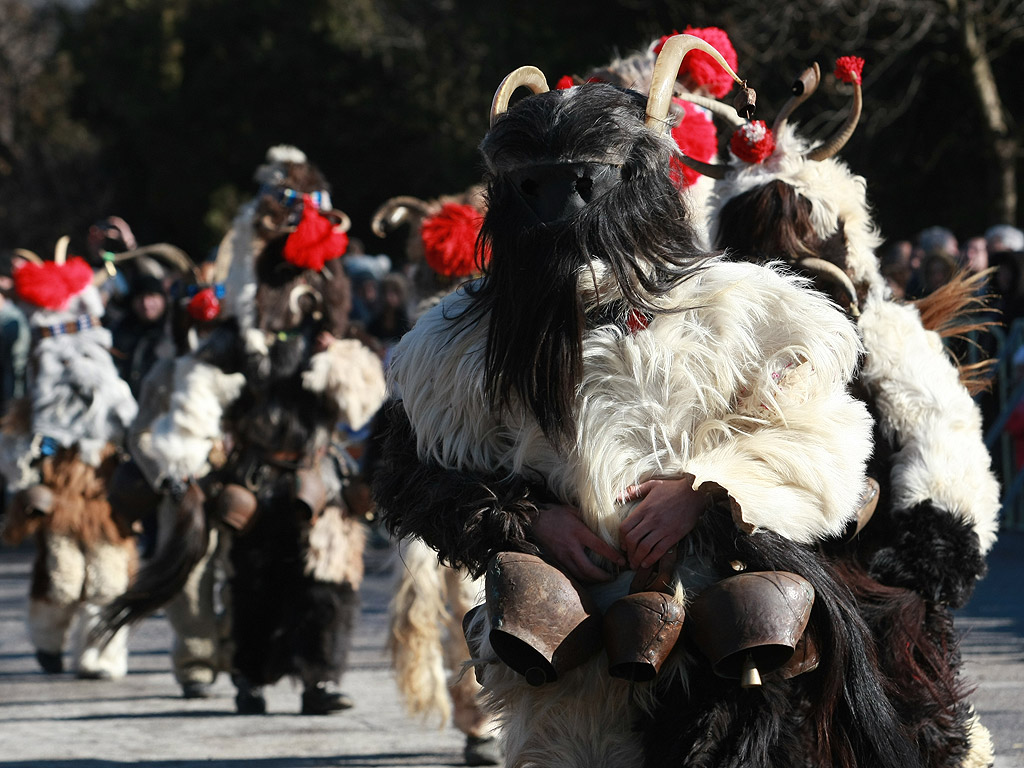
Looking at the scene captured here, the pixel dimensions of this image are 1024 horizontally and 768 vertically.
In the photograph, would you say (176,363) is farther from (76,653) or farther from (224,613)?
(76,653)

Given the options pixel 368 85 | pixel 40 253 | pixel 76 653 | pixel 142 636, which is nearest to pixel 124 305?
pixel 142 636

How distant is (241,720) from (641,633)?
150 inches

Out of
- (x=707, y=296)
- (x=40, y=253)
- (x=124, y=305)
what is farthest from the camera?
(x=40, y=253)

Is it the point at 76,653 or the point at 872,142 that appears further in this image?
the point at 872,142

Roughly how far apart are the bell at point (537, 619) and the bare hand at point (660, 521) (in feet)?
0.47

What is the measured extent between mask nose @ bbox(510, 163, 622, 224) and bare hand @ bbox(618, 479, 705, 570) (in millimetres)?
547

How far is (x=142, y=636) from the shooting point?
7.91 meters

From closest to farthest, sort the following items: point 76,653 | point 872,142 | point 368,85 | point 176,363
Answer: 1. point 176,363
2. point 76,653
3. point 872,142
4. point 368,85

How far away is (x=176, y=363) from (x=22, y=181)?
23.1 m

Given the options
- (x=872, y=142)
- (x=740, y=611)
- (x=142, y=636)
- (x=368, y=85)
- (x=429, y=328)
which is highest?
(x=368, y=85)

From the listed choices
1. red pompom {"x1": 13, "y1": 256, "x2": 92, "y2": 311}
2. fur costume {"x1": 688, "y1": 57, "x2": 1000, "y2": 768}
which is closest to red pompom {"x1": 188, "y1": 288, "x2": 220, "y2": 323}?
red pompom {"x1": 13, "y1": 256, "x2": 92, "y2": 311}

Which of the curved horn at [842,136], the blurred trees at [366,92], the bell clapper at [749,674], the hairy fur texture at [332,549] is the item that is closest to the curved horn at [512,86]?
the curved horn at [842,136]

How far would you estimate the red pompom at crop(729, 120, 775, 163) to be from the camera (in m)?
3.49

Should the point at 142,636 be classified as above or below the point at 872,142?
below
